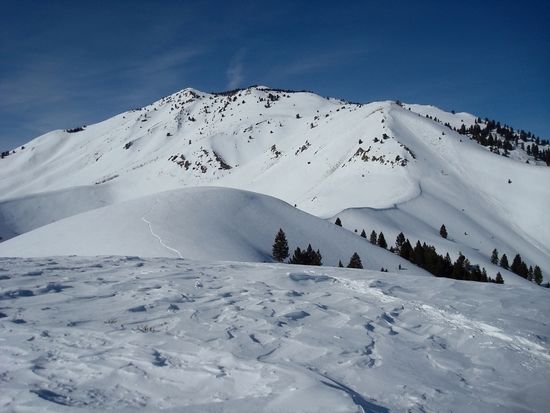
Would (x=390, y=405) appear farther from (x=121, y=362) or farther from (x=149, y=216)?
(x=149, y=216)

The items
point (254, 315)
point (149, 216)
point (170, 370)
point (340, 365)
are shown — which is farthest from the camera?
point (149, 216)

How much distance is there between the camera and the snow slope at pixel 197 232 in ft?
96.9

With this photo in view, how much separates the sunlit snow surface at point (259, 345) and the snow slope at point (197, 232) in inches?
679

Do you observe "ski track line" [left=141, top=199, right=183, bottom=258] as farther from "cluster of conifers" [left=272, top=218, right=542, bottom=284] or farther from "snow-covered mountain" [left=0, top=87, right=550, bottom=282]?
"cluster of conifers" [left=272, top=218, right=542, bottom=284]

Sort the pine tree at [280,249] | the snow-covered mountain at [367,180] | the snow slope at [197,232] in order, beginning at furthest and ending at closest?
1. the snow-covered mountain at [367,180]
2. the pine tree at [280,249]
3. the snow slope at [197,232]

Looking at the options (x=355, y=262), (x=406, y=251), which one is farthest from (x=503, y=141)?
(x=355, y=262)

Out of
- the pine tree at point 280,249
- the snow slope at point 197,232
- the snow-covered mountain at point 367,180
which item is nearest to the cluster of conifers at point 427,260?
the pine tree at point 280,249

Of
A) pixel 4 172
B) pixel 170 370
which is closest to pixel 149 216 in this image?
pixel 170 370

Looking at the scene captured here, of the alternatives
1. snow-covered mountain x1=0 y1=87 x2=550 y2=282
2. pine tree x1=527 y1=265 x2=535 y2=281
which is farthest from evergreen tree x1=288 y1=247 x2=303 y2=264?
pine tree x1=527 y1=265 x2=535 y2=281

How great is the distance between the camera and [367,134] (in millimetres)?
108312

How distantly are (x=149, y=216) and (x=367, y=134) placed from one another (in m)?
83.6

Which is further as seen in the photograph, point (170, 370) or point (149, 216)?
point (149, 216)

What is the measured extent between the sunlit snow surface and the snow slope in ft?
56.6

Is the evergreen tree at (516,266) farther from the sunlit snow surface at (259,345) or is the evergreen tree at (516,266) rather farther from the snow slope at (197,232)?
the sunlit snow surface at (259,345)
